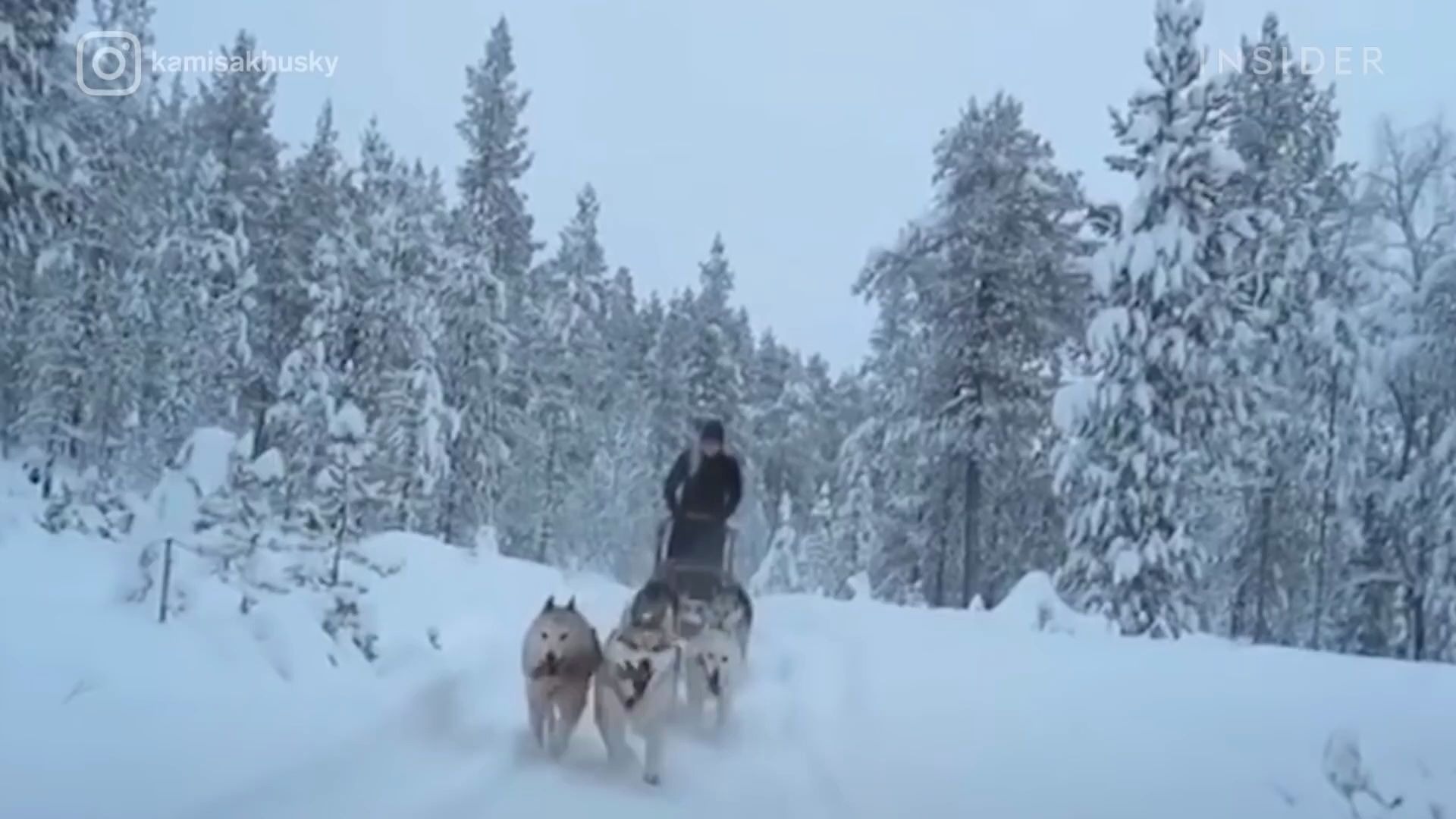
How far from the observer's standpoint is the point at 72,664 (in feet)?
21.7

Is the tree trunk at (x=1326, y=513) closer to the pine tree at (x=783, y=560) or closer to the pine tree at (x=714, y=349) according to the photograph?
the pine tree at (x=783, y=560)

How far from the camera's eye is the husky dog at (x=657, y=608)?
29.6 ft

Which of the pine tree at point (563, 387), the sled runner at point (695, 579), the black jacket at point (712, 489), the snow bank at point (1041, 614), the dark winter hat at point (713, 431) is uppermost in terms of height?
the pine tree at point (563, 387)

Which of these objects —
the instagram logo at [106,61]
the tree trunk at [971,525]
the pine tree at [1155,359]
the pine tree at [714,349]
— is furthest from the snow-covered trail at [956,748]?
the pine tree at [714,349]

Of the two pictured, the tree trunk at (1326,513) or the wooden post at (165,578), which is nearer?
the wooden post at (165,578)

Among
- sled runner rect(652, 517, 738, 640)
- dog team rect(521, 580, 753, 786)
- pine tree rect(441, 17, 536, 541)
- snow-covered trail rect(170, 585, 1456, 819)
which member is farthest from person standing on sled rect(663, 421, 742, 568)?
pine tree rect(441, 17, 536, 541)

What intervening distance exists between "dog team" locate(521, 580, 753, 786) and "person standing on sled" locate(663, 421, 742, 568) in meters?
1.72

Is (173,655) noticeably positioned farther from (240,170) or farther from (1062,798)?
(240,170)

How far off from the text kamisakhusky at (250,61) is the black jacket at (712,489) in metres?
4.36

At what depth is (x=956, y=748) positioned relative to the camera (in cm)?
762

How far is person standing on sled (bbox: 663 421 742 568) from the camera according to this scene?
10695mm

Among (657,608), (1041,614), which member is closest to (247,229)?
(1041,614)

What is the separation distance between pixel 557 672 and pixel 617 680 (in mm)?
428

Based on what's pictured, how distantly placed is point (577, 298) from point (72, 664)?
29471 millimetres
